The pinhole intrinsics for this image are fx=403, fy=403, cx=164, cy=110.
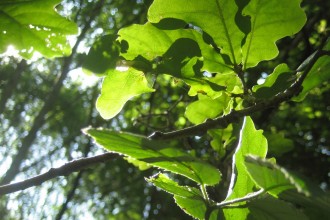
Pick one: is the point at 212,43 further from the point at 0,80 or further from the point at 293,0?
the point at 0,80

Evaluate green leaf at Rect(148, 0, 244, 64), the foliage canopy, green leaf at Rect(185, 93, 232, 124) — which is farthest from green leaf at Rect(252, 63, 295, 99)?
green leaf at Rect(185, 93, 232, 124)

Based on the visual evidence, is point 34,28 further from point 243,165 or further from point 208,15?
point 243,165

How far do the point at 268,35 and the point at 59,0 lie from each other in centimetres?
48

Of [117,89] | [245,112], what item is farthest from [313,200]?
[117,89]

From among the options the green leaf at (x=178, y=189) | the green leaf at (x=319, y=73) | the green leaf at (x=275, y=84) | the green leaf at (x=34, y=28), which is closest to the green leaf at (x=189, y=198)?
the green leaf at (x=178, y=189)

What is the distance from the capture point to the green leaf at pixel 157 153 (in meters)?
0.54

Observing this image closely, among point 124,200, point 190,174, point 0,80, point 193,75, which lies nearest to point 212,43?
point 193,75

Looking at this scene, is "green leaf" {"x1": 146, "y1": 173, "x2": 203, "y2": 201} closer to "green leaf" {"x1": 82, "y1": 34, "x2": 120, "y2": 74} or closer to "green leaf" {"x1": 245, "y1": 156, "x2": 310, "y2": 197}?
"green leaf" {"x1": 245, "y1": 156, "x2": 310, "y2": 197}

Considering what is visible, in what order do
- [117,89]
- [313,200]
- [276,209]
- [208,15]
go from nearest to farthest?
[313,200] → [276,209] → [208,15] → [117,89]

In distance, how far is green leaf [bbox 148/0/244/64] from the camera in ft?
2.74

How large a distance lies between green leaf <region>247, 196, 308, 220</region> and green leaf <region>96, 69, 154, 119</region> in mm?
438

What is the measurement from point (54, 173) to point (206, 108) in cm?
53

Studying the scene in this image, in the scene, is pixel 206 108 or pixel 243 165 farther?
pixel 206 108

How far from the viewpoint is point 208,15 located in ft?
2.77
